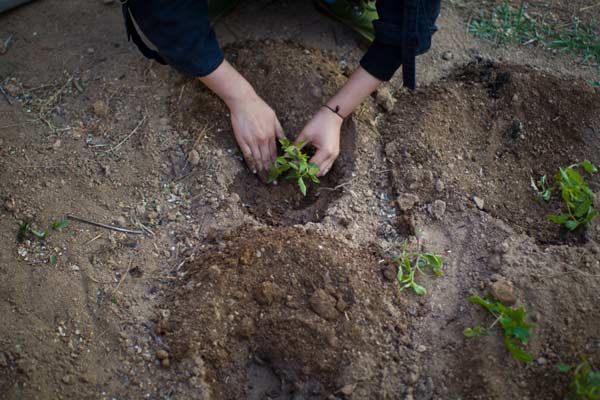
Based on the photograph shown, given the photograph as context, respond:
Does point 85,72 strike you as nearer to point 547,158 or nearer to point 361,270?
point 361,270

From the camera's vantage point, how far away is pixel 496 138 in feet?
7.98

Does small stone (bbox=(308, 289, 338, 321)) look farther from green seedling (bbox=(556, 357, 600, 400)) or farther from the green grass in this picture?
the green grass

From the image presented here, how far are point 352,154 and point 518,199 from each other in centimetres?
66

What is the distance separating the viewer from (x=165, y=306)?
1.97 meters

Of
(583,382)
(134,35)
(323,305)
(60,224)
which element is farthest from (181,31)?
(583,382)

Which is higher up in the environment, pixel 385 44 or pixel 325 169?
pixel 385 44

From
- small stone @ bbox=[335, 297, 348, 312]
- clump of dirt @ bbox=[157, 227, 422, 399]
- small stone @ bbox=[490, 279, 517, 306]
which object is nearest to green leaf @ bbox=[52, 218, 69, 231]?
clump of dirt @ bbox=[157, 227, 422, 399]

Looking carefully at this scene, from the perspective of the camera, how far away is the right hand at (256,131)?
224 centimetres

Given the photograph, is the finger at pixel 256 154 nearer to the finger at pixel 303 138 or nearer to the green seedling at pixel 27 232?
the finger at pixel 303 138

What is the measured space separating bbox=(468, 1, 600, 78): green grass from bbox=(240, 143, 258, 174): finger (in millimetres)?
1257

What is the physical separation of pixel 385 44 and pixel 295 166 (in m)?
0.54

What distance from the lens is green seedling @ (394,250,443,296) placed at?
79.5 inches

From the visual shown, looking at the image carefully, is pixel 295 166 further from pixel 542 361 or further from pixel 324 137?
pixel 542 361

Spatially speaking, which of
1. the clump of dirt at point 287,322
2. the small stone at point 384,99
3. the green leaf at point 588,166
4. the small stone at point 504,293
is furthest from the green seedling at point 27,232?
the green leaf at point 588,166
